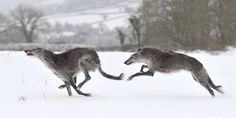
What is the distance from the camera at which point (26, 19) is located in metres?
69.1

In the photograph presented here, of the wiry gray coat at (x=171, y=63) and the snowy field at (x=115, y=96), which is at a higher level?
the wiry gray coat at (x=171, y=63)

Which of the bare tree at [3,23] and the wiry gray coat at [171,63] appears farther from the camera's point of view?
the bare tree at [3,23]

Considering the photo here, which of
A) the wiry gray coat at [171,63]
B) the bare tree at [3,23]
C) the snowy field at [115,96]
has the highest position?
the wiry gray coat at [171,63]

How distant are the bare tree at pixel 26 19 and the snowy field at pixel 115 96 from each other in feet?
176

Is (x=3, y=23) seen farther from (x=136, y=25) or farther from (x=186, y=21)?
(x=186, y=21)

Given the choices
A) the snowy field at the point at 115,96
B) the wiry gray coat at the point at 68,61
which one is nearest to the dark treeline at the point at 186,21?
the snowy field at the point at 115,96

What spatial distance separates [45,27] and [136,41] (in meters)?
22.8

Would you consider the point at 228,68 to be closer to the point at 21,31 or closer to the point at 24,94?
the point at 24,94

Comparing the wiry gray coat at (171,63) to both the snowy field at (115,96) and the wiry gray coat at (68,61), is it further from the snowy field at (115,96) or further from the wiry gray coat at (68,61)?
the wiry gray coat at (68,61)

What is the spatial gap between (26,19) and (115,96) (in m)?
62.1

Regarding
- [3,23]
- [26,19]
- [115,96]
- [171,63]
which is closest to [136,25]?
[26,19]

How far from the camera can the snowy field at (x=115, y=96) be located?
6.74 meters

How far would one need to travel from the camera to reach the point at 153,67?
9.38 m

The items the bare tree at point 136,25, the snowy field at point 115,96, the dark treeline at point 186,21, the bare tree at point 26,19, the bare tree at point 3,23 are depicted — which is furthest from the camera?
the bare tree at point 3,23
